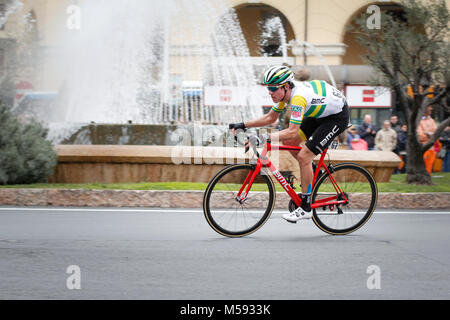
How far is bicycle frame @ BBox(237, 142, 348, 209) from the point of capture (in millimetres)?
6824

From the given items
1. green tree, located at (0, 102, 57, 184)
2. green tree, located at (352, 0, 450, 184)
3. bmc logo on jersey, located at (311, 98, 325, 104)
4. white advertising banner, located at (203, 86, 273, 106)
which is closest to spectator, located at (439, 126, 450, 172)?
green tree, located at (352, 0, 450, 184)

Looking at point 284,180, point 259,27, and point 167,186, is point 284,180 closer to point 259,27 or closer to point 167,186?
point 167,186

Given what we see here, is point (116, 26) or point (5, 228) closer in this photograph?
point (5, 228)

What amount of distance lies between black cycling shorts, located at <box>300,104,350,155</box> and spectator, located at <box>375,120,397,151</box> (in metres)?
8.44

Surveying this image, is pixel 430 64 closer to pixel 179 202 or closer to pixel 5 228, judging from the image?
pixel 179 202

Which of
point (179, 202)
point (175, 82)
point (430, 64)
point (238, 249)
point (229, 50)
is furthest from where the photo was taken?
point (175, 82)

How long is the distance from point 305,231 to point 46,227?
107 inches

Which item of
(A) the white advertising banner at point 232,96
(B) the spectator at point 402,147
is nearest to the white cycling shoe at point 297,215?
(B) the spectator at point 402,147

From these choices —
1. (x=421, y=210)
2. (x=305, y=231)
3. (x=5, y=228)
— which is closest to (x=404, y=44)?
(x=421, y=210)

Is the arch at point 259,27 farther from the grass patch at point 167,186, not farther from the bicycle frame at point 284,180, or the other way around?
the bicycle frame at point 284,180

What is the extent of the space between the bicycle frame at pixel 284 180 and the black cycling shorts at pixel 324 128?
0.13m

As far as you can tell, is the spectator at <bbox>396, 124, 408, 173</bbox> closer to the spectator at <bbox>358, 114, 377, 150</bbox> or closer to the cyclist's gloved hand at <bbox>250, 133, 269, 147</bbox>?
the spectator at <bbox>358, 114, 377, 150</bbox>

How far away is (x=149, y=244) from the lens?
6.52 m

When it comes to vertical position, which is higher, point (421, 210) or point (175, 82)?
point (175, 82)
